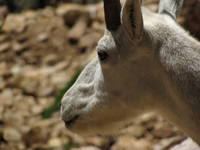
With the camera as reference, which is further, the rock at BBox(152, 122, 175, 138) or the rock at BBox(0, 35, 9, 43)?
the rock at BBox(0, 35, 9, 43)

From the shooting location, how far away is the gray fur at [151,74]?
13.1 feet

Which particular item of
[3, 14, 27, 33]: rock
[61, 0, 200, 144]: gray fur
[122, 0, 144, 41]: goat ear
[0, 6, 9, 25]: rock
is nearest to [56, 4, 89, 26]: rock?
[3, 14, 27, 33]: rock

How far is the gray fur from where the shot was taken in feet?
13.1

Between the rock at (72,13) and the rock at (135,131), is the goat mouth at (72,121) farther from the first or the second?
the rock at (72,13)

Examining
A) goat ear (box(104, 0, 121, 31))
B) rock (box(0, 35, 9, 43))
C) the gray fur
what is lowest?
rock (box(0, 35, 9, 43))

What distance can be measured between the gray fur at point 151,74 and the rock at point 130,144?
2940 millimetres

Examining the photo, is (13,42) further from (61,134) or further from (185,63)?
(185,63)

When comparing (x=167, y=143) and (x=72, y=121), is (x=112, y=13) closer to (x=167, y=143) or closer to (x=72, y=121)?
(x=72, y=121)

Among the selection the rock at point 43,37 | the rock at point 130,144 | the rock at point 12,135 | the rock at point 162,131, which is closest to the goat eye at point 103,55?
the rock at point 130,144

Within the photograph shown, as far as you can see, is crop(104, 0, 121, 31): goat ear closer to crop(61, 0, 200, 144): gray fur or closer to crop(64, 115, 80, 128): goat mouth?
crop(61, 0, 200, 144): gray fur

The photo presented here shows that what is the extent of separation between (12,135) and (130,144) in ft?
4.88

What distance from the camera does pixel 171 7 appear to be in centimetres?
441

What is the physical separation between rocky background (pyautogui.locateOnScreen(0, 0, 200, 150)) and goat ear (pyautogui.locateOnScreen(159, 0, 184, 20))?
8.15 feet

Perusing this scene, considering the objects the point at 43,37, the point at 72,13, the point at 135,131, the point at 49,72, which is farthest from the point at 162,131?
the point at 72,13
